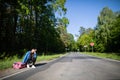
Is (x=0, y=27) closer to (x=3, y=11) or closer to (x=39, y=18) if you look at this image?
(x=3, y=11)

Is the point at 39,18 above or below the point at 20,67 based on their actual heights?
above

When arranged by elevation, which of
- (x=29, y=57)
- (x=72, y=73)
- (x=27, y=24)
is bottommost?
(x=72, y=73)

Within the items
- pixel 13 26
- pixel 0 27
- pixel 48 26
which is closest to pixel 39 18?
pixel 48 26

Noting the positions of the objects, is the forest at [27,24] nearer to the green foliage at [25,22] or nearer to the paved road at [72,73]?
the green foliage at [25,22]

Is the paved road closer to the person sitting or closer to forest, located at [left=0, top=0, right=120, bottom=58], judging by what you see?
the person sitting

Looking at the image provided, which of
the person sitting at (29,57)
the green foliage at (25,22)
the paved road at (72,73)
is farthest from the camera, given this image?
the green foliage at (25,22)

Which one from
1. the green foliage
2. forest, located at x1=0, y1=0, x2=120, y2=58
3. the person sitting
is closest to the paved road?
the person sitting

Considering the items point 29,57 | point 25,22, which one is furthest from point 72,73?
point 25,22

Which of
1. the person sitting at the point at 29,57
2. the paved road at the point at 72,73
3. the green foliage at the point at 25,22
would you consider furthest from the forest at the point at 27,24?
the paved road at the point at 72,73

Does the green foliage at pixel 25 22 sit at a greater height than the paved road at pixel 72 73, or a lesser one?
greater

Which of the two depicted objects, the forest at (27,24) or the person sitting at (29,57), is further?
the forest at (27,24)

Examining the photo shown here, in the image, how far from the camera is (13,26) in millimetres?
39188

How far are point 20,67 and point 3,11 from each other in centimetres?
2063

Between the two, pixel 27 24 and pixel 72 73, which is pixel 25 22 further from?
pixel 72 73
